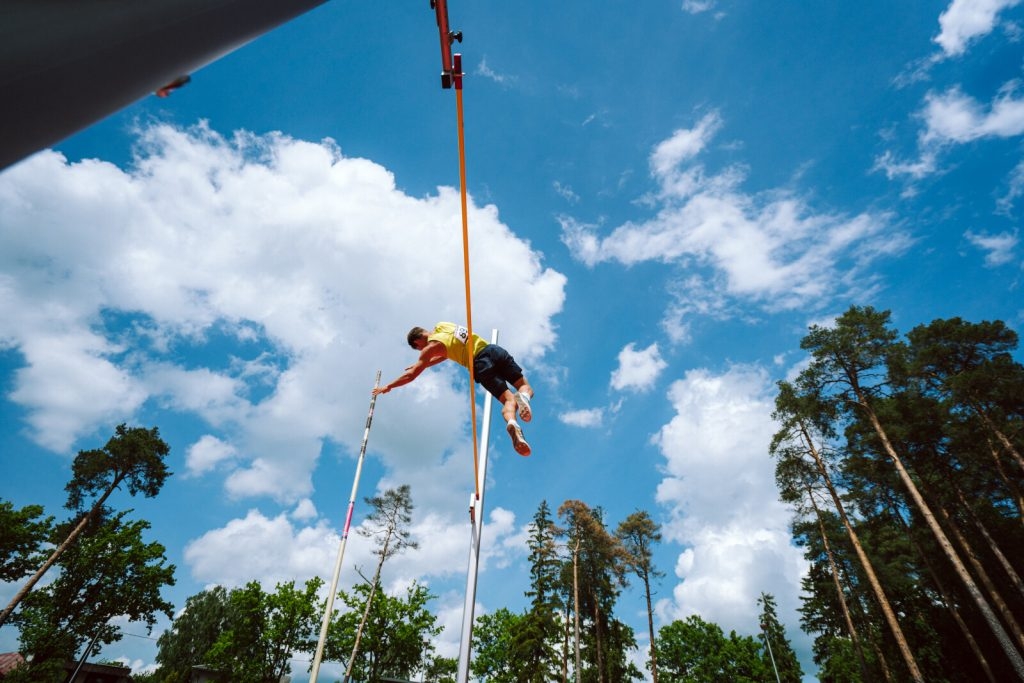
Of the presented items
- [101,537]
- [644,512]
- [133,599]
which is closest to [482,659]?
[644,512]

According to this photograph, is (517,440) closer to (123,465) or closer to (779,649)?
(123,465)

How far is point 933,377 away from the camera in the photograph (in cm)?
1673

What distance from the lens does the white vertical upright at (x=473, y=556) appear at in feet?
13.6

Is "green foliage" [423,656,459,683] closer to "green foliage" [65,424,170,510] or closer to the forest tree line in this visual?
the forest tree line

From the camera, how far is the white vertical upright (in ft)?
13.6

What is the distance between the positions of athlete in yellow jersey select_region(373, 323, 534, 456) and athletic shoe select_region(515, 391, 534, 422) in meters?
0.07

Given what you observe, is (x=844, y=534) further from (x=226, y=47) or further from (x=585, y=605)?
(x=226, y=47)

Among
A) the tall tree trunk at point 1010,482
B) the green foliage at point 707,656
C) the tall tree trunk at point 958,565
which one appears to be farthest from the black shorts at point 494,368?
the green foliage at point 707,656

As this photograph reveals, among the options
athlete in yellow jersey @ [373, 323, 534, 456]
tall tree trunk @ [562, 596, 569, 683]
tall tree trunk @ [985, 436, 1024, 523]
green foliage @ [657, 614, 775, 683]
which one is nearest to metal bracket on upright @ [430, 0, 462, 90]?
Answer: athlete in yellow jersey @ [373, 323, 534, 456]

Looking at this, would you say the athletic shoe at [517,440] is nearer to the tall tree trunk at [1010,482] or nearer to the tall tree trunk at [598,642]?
the tall tree trunk at [1010,482]

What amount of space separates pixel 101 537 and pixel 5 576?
3877 mm

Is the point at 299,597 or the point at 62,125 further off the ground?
the point at 299,597

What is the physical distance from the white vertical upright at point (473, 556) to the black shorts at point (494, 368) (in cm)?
24

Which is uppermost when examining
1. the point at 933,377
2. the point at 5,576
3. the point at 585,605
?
the point at 933,377
